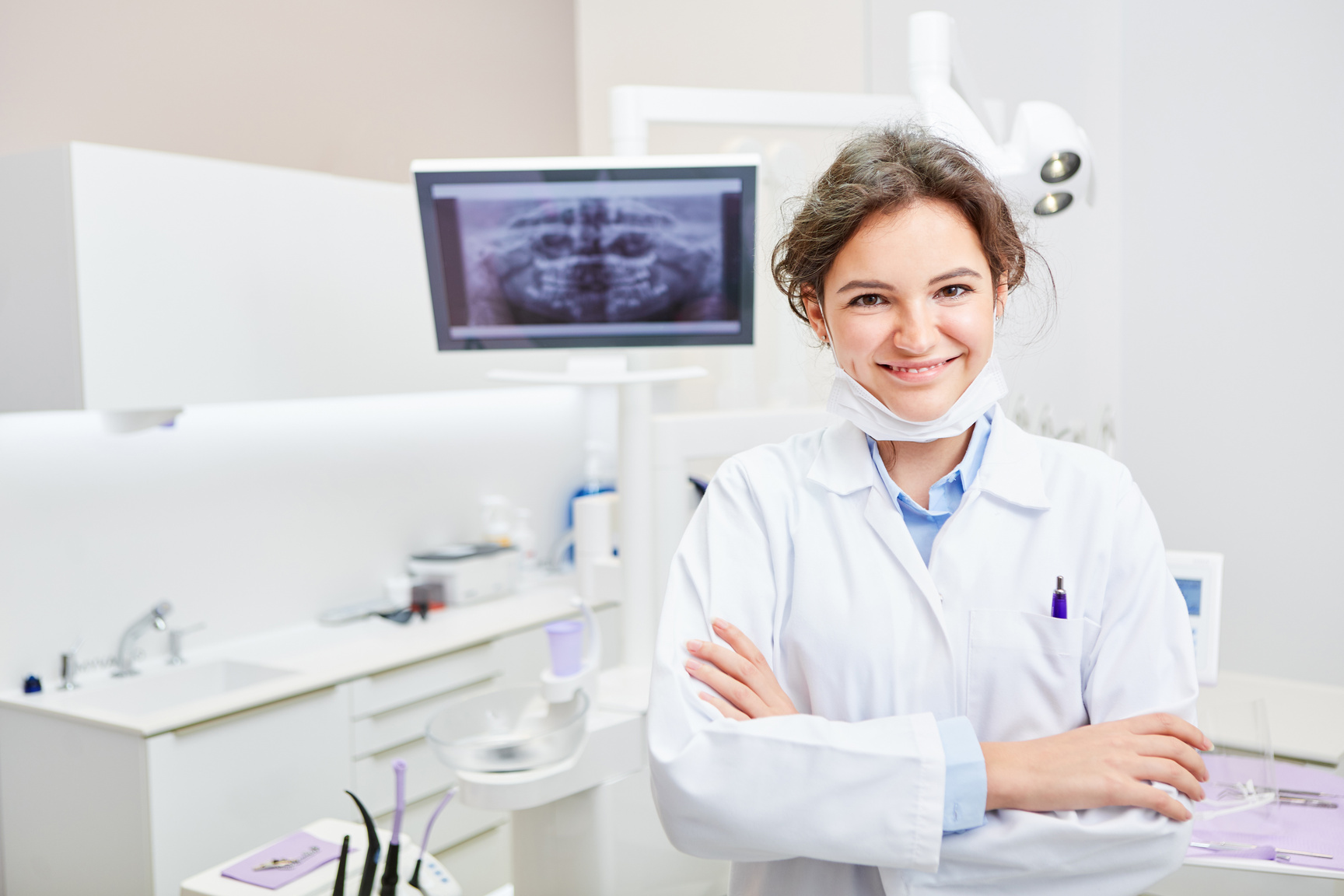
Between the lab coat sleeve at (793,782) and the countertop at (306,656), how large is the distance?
148cm

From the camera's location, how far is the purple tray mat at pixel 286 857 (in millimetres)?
1477

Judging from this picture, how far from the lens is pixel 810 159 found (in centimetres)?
311

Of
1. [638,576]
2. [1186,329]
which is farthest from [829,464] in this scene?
[1186,329]

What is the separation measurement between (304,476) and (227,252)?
740mm

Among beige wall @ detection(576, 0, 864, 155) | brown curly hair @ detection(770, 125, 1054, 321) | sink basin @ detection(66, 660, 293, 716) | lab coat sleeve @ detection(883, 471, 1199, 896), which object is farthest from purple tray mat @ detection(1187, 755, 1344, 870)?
beige wall @ detection(576, 0, 864, 155)

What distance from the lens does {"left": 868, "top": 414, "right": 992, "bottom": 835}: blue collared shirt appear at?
38.4 inches

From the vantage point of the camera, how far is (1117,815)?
38.8 inches

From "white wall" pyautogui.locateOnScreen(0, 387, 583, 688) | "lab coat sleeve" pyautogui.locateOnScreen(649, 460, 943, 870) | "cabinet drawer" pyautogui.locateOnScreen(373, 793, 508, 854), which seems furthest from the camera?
"cabinet drawer" pyautogui.locateOnScreen(373, 793, 508, 854)

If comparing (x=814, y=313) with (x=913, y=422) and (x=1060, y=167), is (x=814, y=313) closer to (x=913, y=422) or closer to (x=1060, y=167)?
(x=913, y=422)

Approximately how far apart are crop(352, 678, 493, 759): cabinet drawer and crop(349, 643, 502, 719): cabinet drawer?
0.07ft

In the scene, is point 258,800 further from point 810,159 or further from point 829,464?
point 810,159

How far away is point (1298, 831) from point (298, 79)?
116 inches

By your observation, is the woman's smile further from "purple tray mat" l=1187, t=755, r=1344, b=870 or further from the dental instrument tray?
the dental instrument tray

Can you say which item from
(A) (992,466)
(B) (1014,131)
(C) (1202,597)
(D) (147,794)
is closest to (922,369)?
(A) (992,466)
